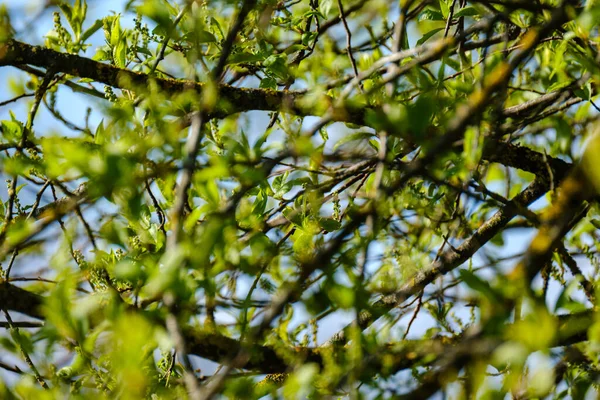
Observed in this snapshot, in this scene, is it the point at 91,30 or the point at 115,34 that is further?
the point at 91,30

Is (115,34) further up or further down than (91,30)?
further down

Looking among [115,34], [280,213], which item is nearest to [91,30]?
[115,34]

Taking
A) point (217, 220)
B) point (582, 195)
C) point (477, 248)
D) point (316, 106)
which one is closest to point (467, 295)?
point (477, 248)

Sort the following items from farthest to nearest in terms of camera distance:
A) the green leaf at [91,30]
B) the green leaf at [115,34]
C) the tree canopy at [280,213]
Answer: the green leaf at [91,30]
the green leaf at [115,34]
the tree canopy at [280,213]

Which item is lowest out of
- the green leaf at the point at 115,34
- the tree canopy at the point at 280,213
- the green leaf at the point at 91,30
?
the tree canopy at the point at 280,213

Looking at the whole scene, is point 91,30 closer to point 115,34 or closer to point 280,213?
point 115,34

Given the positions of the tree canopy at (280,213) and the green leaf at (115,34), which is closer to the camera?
the tree canopy at (280,213)

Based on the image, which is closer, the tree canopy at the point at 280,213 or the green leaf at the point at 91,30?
the tree canopy at the point at 280,213

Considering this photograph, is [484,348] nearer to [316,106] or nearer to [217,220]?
[217,220]

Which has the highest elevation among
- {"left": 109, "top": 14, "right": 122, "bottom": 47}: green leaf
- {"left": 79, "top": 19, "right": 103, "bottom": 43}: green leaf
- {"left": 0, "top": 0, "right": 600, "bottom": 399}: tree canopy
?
{"left": 79, "top": 19, "right": 103, "bottom": 43}: green leaf

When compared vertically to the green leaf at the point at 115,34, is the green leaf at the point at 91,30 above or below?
above

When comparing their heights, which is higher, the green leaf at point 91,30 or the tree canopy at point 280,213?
the green leaf at point 91,30

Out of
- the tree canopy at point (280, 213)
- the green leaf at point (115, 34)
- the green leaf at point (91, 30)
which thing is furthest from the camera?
the green leaf at point (91, 30)

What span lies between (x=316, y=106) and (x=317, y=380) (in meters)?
0.49
